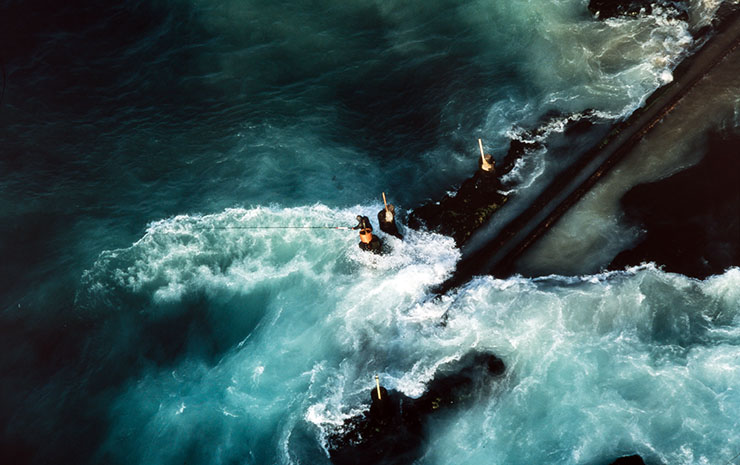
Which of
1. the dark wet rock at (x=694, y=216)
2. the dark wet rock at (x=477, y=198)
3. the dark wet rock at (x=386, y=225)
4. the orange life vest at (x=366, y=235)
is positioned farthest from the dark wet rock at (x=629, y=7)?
the orange life vest at (x=366, y=235)

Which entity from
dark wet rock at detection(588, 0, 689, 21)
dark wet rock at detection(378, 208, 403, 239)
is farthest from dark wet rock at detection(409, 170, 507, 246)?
dark wet rock at detection(588, 0, 689, 21)

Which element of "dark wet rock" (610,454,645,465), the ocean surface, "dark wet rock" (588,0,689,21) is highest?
"dark wet rock" (588,0,689,21)

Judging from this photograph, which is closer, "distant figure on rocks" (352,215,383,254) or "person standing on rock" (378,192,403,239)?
"distant figure on rocks" (352,215,383,254)

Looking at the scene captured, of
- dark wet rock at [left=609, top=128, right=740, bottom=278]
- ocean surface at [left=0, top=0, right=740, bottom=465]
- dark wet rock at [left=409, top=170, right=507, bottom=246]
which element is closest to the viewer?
ocean surface at [left=0, top=0, right=740, bottom=465]

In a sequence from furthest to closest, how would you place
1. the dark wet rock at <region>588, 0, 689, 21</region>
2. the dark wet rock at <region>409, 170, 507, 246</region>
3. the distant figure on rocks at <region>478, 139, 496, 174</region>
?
1. the dark wet rock at <region>588, 0, 689, 21</region>
2. the dark wet rock at <region>409, 170, 507, 246</region>
3. the distant figure on rocks at <region>478, 139, 496, 174</region>

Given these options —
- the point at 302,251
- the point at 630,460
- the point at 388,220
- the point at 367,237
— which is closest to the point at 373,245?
the point at 367,237

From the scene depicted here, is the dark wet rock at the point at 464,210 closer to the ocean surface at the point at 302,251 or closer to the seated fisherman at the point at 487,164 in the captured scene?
the seated fisherman at the point at 487,164

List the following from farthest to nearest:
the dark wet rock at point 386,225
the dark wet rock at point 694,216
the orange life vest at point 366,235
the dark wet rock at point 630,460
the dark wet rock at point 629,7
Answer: the dark wet rock at point 629,7, the dark wet rock at point 386,225, the orange life vest at point 366,235, the dark wet rock at point 694,216, the dark wet rock at point 630,460

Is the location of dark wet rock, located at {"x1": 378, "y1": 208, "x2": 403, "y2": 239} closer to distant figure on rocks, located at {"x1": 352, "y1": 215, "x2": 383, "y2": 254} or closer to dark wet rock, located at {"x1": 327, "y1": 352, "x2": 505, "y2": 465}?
distant figure on rocks, located at {"x1": 352, "y1": 215, "x2": 383, "y2": 254}
